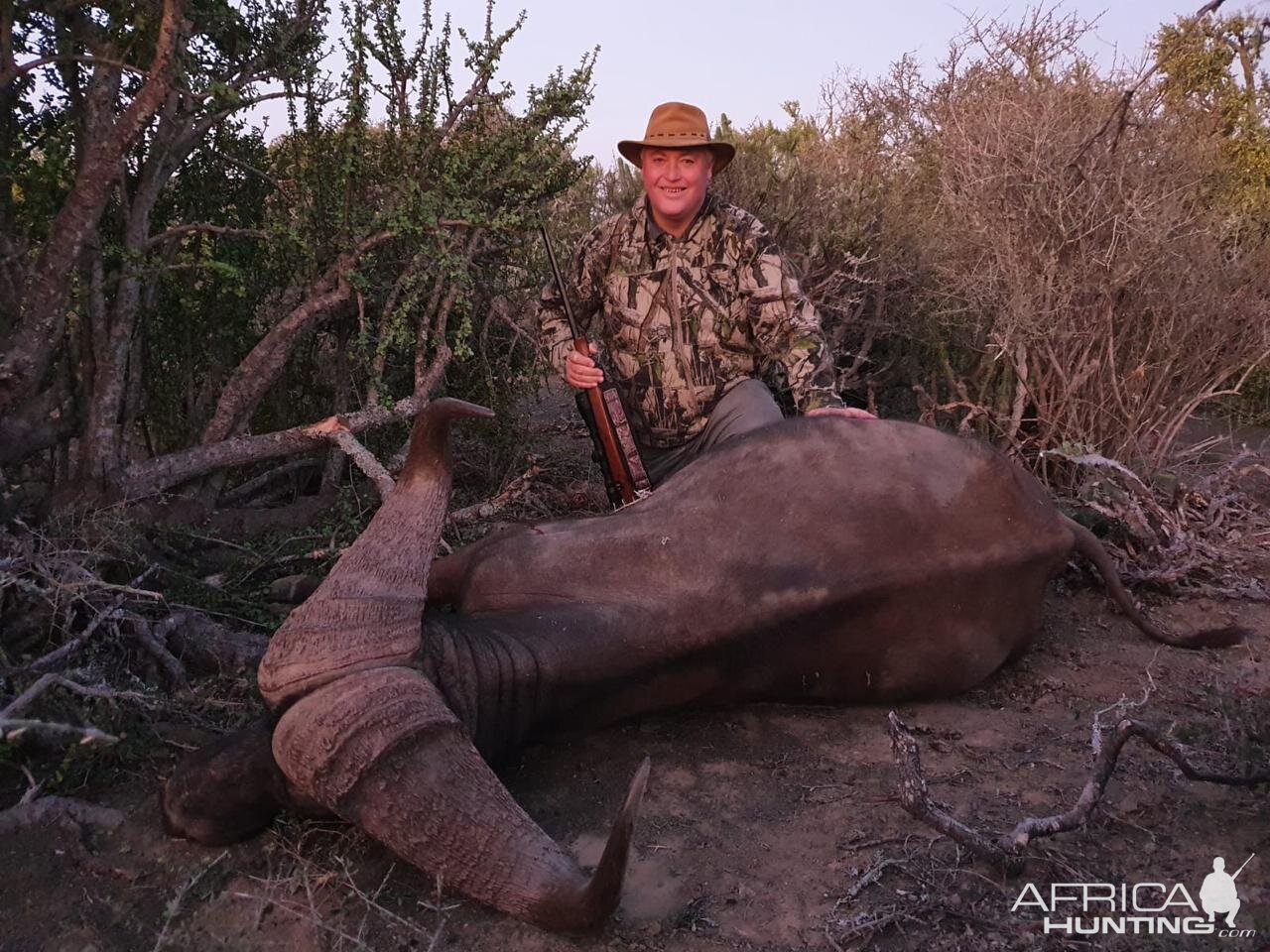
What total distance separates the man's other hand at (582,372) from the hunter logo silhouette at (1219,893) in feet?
10.1

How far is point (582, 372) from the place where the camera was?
15.3ft

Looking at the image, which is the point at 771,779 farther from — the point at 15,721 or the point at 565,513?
the point at 565,513

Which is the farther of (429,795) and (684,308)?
(684,308)

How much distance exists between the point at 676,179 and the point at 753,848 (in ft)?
10.9

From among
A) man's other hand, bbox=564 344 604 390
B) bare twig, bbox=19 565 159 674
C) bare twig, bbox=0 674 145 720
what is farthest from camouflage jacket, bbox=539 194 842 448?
bare twig, bbox=0 674 145 720

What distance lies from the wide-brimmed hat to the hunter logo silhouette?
3715mm

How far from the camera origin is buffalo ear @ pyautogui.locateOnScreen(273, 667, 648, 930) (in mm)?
2012

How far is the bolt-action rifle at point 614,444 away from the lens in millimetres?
4570

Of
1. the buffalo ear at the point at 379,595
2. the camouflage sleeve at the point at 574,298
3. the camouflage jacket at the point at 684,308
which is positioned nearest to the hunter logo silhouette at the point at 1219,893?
the buffalo ear at the point at 379,595

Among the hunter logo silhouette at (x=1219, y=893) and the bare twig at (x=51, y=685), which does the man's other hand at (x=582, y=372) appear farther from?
the hunter logo silhouette at (x=1219, y=893)

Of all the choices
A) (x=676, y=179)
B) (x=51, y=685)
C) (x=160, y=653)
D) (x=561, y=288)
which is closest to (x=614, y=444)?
(x=561, y=288)

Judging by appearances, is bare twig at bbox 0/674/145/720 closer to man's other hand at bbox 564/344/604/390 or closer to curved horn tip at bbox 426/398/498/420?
curved horn tip at bbox 426/398/498/420

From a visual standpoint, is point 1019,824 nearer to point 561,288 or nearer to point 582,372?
point 582,372

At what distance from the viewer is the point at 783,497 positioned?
11.1ft
